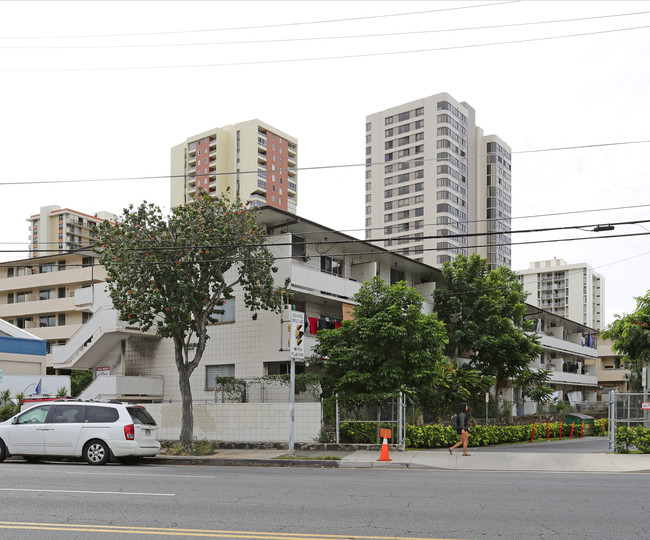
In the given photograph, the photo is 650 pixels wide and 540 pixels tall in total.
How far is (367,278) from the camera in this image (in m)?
33.3

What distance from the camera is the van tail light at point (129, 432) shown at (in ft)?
57.6

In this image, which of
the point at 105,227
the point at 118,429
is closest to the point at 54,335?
the point at 105,227

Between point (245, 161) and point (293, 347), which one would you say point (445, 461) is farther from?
point (245, 161)

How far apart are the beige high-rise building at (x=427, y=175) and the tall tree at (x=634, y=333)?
56080mm

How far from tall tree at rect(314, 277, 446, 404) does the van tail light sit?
8426 millimetres

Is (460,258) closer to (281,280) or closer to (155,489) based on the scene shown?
(281,280)

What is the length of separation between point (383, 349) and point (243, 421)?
18.6ft

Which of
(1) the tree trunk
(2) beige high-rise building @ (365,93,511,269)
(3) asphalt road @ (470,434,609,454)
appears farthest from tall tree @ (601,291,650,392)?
(2) beige high-rise building @ (365,93,511,269)

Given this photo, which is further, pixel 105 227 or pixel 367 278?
pixel 367 278

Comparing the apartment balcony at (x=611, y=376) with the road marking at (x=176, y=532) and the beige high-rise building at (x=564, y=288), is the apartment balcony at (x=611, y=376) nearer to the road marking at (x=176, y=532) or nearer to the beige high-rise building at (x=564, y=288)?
the beige high-rise building at (x=564, y=288)

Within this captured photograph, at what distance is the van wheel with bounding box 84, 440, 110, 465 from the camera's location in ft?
57.8

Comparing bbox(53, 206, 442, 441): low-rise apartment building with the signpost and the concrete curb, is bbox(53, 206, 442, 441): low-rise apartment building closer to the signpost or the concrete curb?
the signpost

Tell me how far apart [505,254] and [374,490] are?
98361 millimetres

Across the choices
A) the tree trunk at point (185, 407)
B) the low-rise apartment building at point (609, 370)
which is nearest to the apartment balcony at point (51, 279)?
the tree trunk at point (185, 407)
